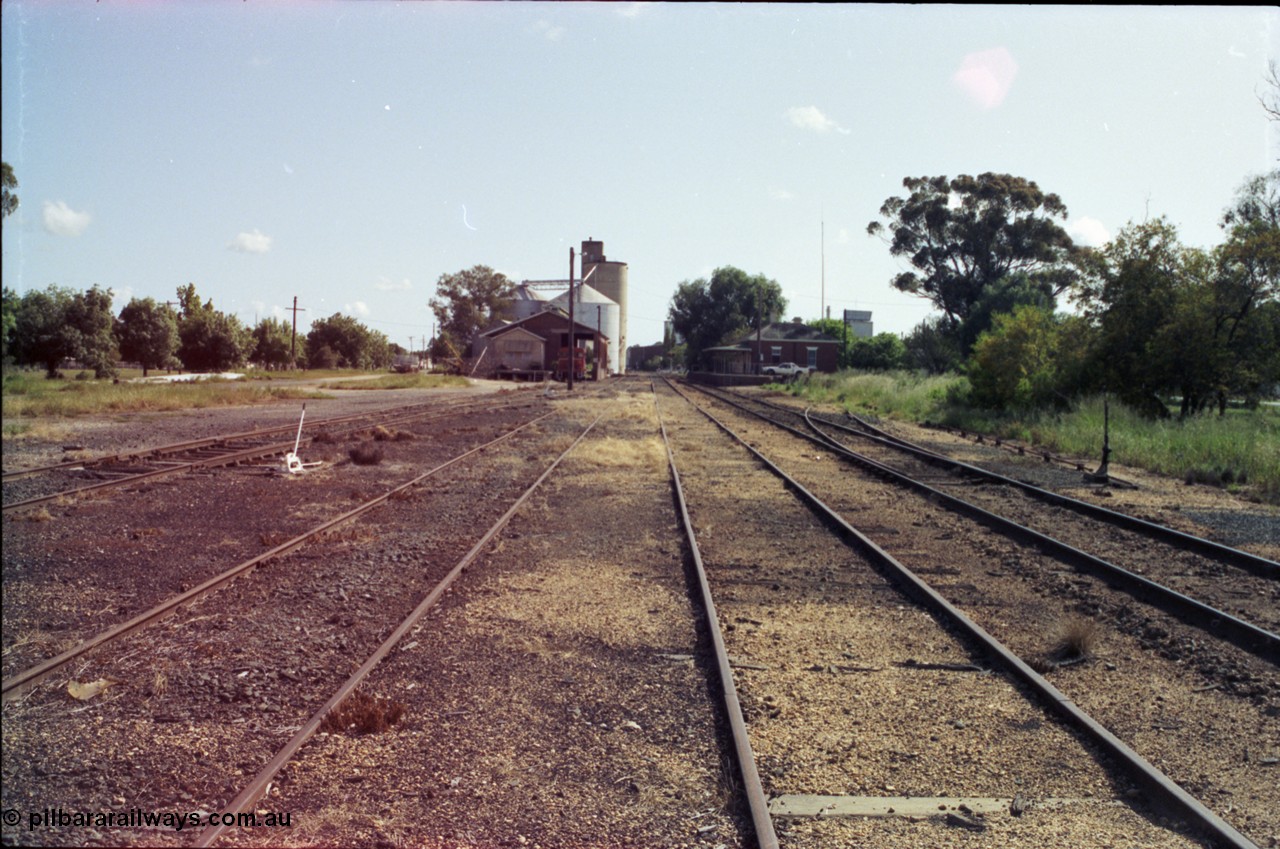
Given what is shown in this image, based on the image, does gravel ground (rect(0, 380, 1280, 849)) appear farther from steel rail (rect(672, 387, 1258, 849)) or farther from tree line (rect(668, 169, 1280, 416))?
tree line (rect(668, 169, 1280, 416))

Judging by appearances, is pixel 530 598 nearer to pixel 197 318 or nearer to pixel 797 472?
pixel 797 472

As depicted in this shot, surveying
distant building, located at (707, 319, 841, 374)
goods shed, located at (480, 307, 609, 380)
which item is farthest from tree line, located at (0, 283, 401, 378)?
distant building, located at (707, 319, 841, 374)

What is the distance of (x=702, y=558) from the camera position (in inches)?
350

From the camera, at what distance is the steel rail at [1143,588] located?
6.46 meters

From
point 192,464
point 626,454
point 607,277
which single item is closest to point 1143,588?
point 626,454

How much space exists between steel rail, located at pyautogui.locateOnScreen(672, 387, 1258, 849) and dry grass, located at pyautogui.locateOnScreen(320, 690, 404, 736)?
3.45m

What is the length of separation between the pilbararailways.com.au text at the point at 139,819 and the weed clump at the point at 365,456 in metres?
12.3

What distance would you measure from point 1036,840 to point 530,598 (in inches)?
167

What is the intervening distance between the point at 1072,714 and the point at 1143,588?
3783mm

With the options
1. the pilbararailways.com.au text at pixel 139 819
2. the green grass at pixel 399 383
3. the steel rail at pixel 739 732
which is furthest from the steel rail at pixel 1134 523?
the green grass at pixel 399 383

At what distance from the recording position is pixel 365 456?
15.6 meters

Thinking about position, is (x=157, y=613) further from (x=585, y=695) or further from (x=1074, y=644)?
(x=1074, y=644)

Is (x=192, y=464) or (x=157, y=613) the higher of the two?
(x=192, y=464)

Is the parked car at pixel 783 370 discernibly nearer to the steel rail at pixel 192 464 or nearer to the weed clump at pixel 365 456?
the steel rail at pixel 192 464
